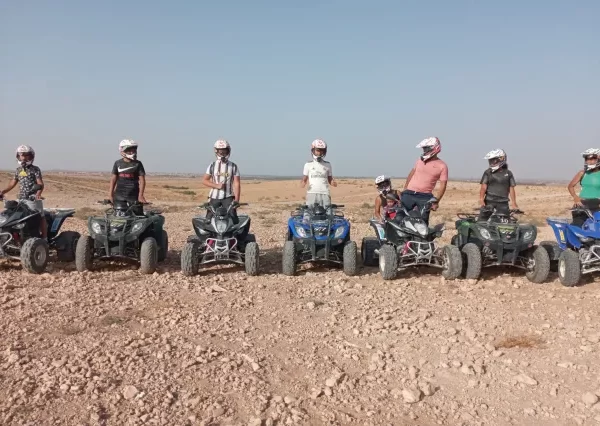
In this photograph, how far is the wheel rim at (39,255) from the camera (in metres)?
7.21

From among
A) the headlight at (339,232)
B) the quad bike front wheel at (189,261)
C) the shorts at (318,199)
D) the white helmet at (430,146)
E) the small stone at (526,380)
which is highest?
the white helmet at (430,146)

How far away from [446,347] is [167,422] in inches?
108

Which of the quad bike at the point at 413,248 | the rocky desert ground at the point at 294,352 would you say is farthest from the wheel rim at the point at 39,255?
the quad bike at the point at 413,248

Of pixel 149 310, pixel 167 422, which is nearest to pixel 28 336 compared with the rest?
pixel 149 310

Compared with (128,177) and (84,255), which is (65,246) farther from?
(128,177)

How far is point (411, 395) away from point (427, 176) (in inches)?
201


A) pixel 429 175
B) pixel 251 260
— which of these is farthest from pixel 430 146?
pixel 251 260

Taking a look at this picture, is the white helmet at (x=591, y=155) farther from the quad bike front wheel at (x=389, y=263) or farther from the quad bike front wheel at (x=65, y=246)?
the quad bike front wheel at (x=65, y=246)

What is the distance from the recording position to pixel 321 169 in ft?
28.1

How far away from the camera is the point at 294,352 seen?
14.9 feet

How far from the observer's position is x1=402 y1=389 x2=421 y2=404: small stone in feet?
12.0

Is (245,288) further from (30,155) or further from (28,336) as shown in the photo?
(30,155)

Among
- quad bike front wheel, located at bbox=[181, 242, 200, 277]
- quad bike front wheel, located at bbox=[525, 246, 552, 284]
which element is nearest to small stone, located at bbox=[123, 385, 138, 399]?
quad bike front wheel, located at bbox=[181, 242, 200, 277]

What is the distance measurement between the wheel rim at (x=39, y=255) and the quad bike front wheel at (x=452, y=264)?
20.7ft
